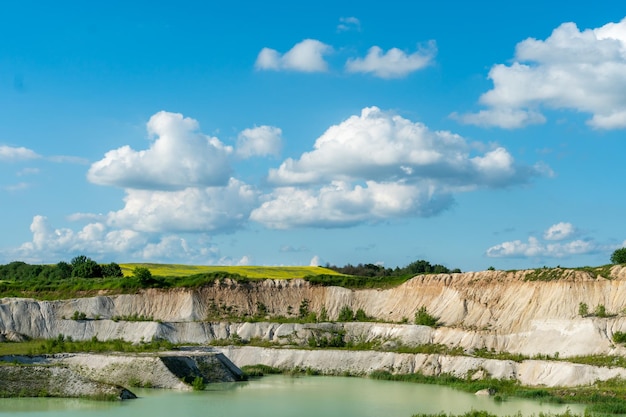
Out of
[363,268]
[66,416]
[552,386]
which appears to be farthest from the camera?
[363,268]

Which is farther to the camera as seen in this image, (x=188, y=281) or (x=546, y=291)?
(x=188, y=281)

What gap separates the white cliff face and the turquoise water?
888cm

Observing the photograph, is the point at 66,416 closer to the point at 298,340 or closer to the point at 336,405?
the point at 336,405

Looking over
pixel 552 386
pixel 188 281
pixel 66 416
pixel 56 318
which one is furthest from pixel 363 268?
pixel 66 416

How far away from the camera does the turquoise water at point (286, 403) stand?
1770 inches

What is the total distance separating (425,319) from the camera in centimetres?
7112

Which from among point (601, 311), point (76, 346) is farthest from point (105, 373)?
point (601, 311)

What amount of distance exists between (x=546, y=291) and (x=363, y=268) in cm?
6846

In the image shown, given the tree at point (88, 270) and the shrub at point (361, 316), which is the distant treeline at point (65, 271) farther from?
the shrub at point (361, 316)

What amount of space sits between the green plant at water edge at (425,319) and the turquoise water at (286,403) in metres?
12.0

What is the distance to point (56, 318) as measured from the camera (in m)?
79.3

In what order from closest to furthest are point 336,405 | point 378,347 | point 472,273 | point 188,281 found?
point 336,405 < point 378,347 < point 472,273 < point 188,281

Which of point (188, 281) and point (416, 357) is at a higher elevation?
point (188, 281)

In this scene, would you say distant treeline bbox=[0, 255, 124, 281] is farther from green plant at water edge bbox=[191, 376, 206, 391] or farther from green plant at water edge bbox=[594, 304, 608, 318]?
green plant at water edge bbox=[594, 304, 608, 318]
